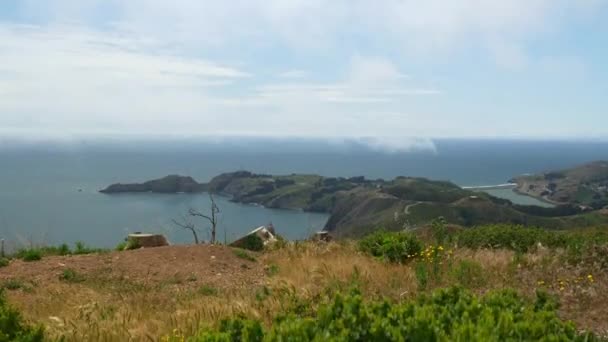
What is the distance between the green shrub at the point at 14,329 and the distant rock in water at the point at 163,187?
129 meters

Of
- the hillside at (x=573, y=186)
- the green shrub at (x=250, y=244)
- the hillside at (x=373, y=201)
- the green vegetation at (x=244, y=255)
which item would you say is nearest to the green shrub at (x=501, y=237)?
the green vegetation at (x=244, y=255)

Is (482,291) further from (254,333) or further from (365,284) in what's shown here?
(254,333)

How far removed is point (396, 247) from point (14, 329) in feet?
23.0

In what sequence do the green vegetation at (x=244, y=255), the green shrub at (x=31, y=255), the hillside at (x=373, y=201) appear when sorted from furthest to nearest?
the hillside at (x=373, y=201), the green vegetation at (x=244, y=255), the green shrub at (x=31, y=255)

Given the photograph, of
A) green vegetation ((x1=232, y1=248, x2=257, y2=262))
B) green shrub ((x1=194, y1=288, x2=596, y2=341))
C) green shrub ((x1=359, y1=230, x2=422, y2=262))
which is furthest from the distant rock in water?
green shrub ((x1=194, y1=288, x2=596, y2=341))

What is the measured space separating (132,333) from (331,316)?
1.74m

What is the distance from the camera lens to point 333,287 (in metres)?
5.91

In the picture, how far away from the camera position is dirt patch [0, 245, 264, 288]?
9.54 meters

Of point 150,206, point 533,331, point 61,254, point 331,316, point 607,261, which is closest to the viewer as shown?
point 533,331

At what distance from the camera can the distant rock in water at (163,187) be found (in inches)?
5108

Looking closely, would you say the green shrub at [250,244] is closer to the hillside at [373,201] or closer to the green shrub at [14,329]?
the green shrub at [14,329]

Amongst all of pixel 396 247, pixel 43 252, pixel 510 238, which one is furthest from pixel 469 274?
pixel 43 252

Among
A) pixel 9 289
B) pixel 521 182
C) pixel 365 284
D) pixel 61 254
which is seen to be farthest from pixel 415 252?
pixel 521 182

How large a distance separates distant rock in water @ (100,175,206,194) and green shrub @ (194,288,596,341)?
131 metres
